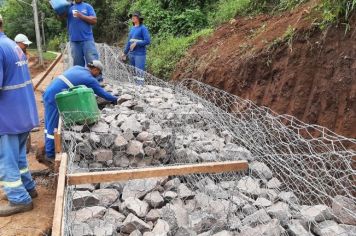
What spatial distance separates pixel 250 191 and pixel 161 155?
1.41m

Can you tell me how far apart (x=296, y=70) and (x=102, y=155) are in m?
2.91

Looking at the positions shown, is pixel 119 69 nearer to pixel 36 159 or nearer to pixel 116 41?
pixel 36 159

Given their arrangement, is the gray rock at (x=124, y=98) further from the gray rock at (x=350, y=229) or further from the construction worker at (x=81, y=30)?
the gray rock at (x=350, y=229)

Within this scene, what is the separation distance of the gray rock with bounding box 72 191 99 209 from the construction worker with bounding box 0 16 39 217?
0.77 metres

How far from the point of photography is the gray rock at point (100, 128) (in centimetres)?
488

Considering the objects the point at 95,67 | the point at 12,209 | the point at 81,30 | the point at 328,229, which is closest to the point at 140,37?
the point at 81,30

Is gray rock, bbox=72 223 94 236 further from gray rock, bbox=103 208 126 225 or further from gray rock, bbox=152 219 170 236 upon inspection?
gray rock, bbox=152 219 170 236

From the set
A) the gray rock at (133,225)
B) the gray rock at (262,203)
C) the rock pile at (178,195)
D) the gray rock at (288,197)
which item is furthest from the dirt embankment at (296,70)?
the gray rock at (133,225)

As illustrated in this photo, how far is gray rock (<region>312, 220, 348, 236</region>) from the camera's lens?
3.14m

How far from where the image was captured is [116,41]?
1961 cm

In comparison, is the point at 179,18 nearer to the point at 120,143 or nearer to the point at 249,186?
the point at 120,143

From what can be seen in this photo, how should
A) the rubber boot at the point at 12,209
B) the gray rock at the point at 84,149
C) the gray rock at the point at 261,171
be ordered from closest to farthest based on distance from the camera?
the rubber boot at the point at 12,209
the gray rock at the point at 261,171
the gray rock at the point at 84,149

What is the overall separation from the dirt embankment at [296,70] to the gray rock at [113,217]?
2770 millimetres

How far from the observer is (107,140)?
468 centimetres
